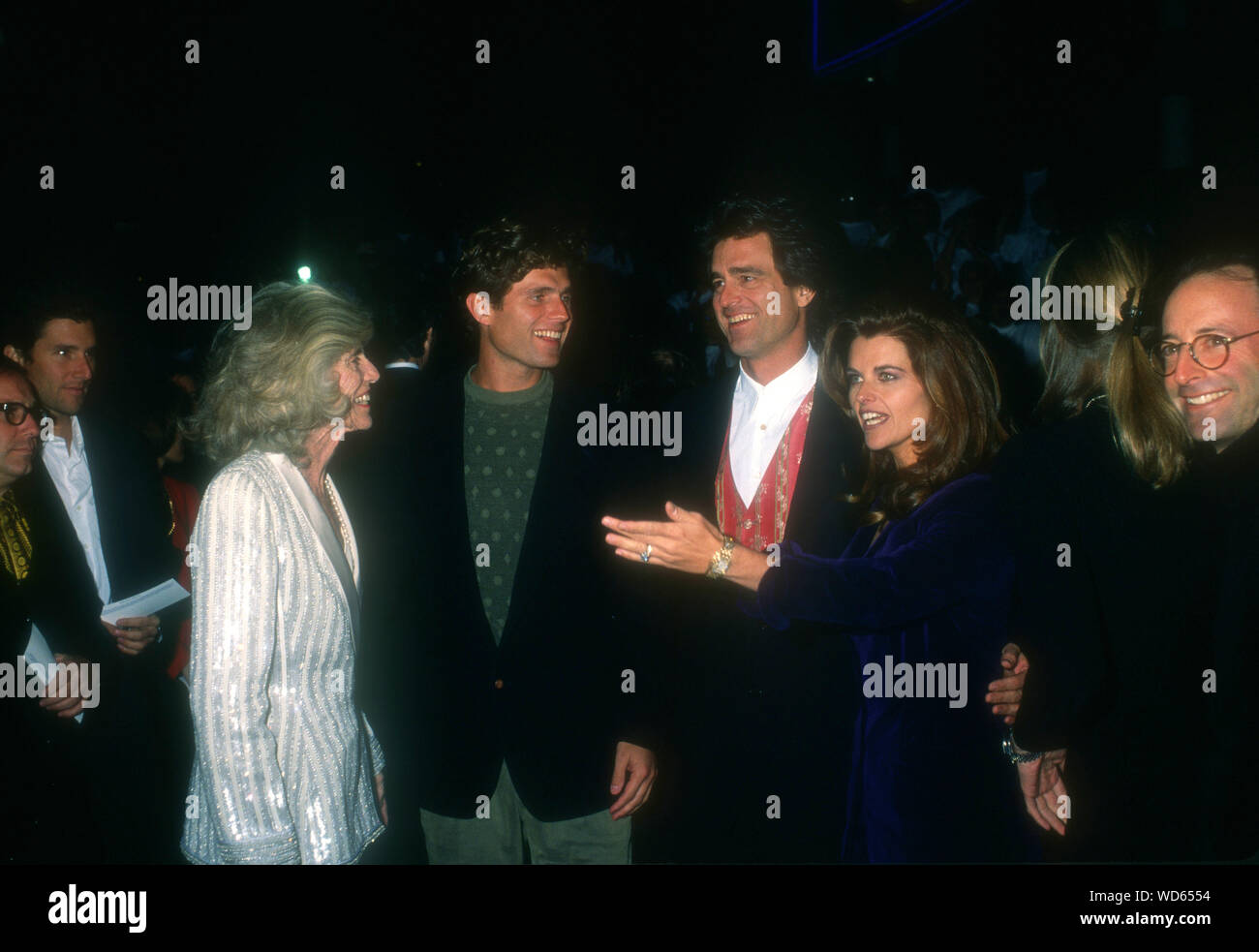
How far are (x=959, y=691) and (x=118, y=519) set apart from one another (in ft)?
8.42

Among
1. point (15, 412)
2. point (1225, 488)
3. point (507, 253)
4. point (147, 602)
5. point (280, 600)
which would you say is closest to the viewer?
point (280, 600)

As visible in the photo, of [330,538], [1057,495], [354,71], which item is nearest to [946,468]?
[1057,495]

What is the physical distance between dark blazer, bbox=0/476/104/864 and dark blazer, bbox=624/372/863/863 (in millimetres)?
1678

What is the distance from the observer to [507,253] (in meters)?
2.52

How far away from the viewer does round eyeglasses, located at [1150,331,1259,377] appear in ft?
6.81

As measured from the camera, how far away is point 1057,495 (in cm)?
215

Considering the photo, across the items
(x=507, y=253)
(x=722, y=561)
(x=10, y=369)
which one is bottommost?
(x=722, y=561)

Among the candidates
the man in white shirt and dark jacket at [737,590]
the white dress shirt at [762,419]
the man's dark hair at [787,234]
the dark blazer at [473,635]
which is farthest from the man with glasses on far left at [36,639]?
the man's dark hair at [787,234]

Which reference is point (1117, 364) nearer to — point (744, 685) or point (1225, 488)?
point (1225, 488)

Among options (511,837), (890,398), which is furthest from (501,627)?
(890,398)

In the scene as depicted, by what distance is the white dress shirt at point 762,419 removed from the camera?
2615 mm

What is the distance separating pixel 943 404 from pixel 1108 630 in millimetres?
682
